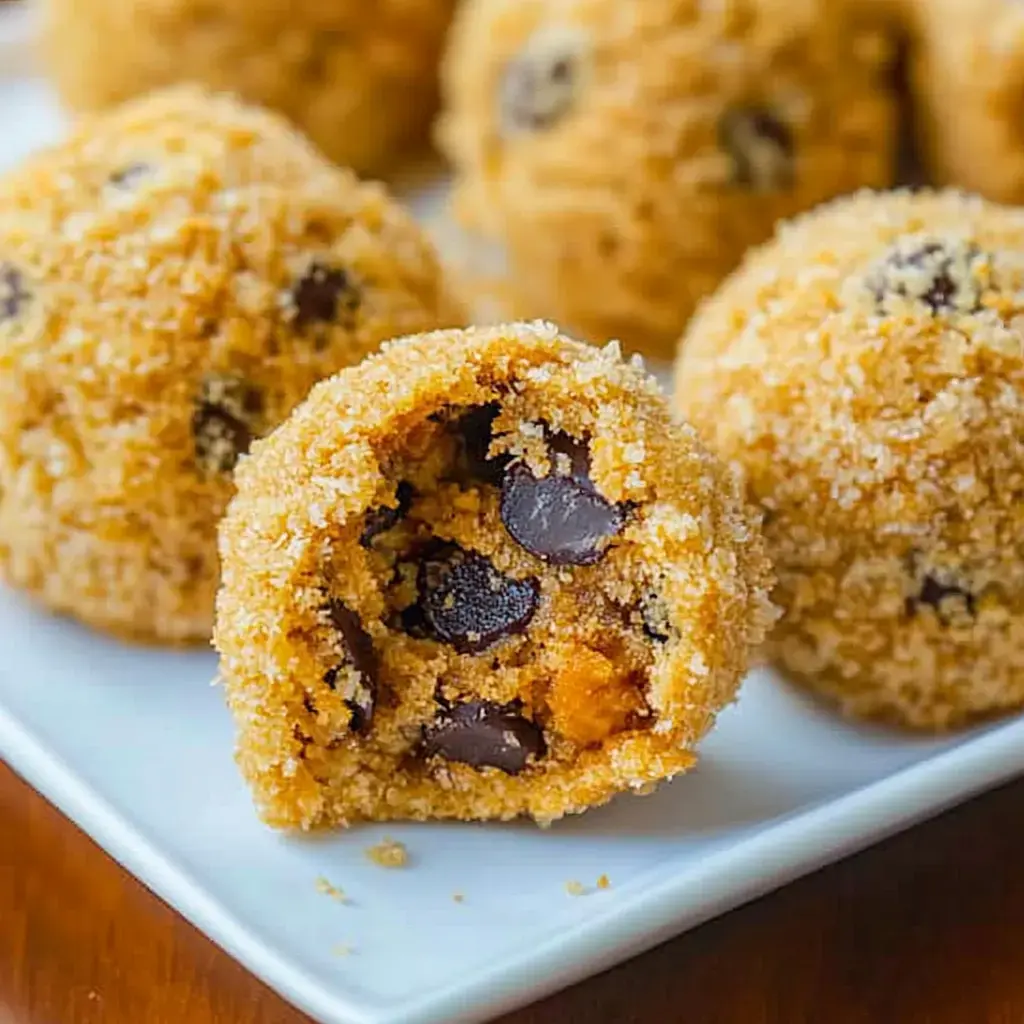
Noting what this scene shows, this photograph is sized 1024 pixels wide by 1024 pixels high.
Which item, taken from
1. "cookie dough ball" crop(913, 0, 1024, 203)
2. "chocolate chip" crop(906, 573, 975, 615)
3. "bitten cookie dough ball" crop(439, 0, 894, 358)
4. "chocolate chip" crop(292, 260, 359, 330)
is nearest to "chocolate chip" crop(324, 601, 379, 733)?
"chocolate chip" crop(292, 260, 359, 330)

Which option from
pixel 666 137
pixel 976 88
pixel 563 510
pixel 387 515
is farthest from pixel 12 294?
pixel 976 88

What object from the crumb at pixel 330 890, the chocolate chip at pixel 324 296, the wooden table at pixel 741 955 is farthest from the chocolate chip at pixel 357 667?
the chocolate chip at pixel 324 296

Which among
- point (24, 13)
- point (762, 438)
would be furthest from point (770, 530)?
point (24, 13)

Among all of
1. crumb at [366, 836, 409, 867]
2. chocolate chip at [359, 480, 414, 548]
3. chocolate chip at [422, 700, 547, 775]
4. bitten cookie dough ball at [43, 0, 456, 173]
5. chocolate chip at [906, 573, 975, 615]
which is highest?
bitten cookie dough ball at [43, 0, 456, 173]

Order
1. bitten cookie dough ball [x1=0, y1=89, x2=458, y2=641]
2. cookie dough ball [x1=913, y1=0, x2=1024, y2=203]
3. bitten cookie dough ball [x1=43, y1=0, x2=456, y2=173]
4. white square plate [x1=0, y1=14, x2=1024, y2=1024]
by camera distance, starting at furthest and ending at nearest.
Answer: bitten cookie dough ball [x1=43, y1=0, x2=456, y2=173]
cookie dough ball [x1=913, y1=0, x2=1024, y2=203]
bitten cookie dough ball [x1=0, y1=89, x2=458, y2=641]
white square plate [x1=0, y1=14, x2=1024, y2=1024]

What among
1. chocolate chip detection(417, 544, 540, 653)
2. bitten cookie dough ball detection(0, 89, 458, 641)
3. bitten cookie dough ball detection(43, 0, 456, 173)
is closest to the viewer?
chocolate chip detection(417, 544, 540, 653)

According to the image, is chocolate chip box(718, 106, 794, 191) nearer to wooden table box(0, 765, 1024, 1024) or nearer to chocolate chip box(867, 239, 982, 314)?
chocolate chip box(867, 239, 982, 314)

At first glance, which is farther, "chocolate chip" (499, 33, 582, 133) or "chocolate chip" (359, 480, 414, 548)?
"chocolate chip" (499, 33, 582, 133)
